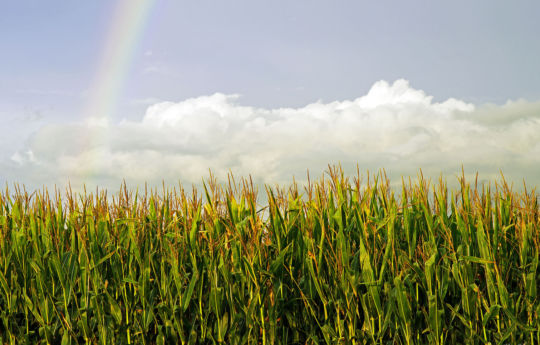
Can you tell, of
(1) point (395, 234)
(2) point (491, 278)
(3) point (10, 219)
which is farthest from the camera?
(3) point (10, 219)

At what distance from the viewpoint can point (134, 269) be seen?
4.47 m

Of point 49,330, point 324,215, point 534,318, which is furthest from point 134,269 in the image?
point 534,318

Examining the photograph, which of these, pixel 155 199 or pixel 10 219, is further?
pixel 10 219

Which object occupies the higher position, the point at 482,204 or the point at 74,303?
the point at 482,204

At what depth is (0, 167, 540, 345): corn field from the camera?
4.03 metres

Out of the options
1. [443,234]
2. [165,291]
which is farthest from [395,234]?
[165,291]

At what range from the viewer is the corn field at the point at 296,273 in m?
4.03

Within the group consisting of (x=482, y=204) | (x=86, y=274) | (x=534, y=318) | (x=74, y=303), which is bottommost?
(x=534, y=318)

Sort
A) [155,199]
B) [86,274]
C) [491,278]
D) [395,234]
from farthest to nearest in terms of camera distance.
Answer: [155,199] < [86,274] < [395,234] < [491,278]

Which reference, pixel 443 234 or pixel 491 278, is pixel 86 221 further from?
pixel 491 278

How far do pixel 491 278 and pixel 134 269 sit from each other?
3.09 meters

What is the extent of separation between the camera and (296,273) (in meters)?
4.34

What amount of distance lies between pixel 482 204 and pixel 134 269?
10.6 ft

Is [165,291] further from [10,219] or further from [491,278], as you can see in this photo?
[491,278]
